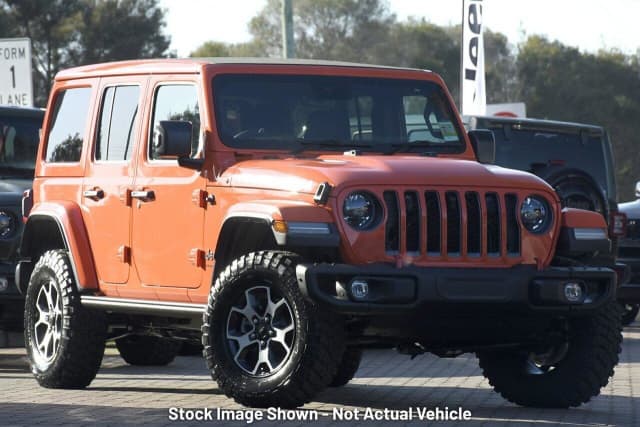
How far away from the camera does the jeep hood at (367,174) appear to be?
27.9 ft

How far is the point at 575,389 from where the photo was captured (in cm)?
916

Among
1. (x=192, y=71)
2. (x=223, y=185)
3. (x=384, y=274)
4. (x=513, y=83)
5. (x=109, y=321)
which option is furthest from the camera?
(x=513, y=83)

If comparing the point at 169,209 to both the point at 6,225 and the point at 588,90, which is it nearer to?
the point at 6,225

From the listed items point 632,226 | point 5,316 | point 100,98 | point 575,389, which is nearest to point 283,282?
point 575,389

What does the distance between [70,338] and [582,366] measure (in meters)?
3.20

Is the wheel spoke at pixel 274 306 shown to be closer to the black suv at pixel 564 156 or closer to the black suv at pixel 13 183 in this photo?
the black suv at pixel 13 183

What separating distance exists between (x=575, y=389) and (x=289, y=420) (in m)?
1.72

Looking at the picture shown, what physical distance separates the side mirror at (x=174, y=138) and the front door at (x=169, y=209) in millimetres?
184

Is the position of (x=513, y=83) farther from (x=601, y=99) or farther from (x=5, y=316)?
(x=5, y=316)

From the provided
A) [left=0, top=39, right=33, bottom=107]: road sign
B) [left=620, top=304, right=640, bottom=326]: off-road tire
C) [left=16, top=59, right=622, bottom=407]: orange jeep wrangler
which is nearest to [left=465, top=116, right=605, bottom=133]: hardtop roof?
[left=620, top=304, right=640, bottom=326]: off-road tire

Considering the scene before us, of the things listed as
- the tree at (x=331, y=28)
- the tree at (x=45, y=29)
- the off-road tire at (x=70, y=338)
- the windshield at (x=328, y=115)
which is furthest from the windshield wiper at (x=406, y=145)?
the tree at (x=331, y=28)

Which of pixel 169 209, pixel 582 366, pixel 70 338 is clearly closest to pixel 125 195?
pixel 169 209

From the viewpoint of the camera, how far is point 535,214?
350 inches

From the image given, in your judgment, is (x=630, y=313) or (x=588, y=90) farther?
(x=588, y=90)
